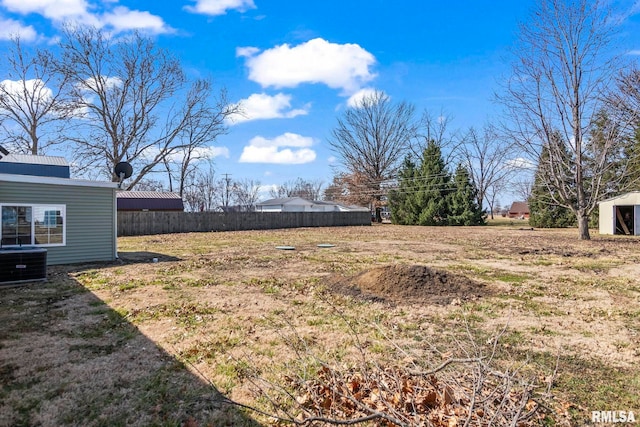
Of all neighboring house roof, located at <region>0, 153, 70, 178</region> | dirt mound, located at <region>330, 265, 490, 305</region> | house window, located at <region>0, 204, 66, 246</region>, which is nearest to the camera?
dirt mound, located at <region>330, 265, 490, 305</region>

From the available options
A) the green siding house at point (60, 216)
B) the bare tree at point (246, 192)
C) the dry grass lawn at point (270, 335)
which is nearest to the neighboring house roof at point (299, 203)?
the bare tree at point (246, 192)

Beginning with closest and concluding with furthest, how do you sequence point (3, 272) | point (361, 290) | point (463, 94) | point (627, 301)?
1. point (627, 301)
2. point (361, 290)
3. point (3, 272)
4. point (463, 94)

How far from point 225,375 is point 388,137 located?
3954 centimetres

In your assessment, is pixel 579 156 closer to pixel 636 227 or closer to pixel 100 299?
pixel 636 227

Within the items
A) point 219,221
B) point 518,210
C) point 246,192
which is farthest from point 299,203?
point 518,210

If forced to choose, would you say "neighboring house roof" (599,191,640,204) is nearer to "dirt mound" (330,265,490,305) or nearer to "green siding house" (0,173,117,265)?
"dirt mound" (330,265,490,305)

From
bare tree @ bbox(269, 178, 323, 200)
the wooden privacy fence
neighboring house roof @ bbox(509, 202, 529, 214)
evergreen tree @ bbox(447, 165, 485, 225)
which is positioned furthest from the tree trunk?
neighboring house roof @ bbox(509, 202, 529, 214)

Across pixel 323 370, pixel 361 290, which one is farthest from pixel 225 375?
pixel 361 290

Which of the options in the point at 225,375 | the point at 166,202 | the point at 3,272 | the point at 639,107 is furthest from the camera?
the point at 166,202

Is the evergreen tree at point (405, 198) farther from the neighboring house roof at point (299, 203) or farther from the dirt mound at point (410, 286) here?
the dirt mound at point (410, 286)

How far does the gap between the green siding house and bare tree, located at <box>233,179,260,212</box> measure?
41182mm

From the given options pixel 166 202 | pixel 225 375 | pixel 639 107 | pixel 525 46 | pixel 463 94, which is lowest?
pixel 225 375

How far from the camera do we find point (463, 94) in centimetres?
2131

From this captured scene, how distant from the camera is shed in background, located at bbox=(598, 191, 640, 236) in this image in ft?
69.6
